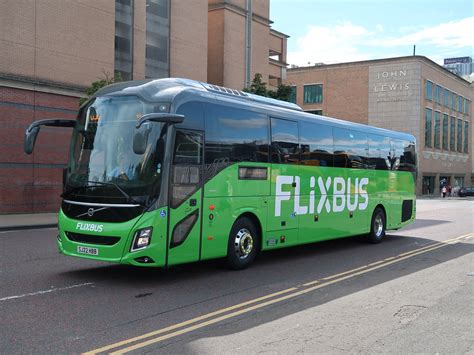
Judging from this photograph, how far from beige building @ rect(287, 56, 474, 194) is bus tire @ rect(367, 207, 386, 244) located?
55.8 m

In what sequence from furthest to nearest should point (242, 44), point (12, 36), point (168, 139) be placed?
point (242, 44) < point (12, 36) < point (168, 139)

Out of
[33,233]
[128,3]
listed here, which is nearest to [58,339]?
[33,233]

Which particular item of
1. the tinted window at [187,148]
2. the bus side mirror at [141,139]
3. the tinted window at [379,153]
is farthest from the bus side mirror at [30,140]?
the tinted window at [379,153]

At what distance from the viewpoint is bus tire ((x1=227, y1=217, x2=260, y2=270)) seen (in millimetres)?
9570

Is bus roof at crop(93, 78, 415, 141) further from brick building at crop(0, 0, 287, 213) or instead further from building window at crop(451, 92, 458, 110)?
building window at crop(451, 92, 458, 110)

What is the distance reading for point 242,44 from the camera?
1473 inches

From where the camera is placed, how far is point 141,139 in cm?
770

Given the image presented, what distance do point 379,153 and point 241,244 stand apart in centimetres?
702

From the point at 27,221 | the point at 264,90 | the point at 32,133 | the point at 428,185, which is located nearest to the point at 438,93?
the point at 428,185

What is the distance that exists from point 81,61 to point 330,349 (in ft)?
73.0

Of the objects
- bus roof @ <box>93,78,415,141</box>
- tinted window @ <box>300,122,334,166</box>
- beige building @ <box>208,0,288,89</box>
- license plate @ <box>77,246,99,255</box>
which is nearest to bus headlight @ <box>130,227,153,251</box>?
license plate @ <box>77,246,99,255</box>

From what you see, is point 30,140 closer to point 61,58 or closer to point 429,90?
point 61,58

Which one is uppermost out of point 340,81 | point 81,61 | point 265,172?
point 340,81

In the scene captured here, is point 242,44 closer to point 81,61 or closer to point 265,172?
point 81,61
